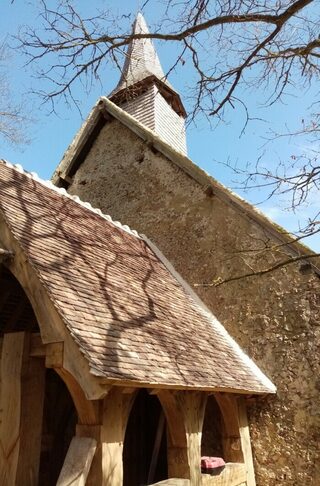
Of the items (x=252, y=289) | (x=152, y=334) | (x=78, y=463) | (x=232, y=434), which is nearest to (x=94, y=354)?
(x=78, y=463)

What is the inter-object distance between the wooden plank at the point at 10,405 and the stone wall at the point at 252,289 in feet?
8.33

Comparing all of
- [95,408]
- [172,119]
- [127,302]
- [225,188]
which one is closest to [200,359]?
[127,302]

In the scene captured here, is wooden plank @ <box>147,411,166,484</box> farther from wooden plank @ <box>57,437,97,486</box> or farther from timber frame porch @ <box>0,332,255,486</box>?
wooden plank @ <box>57,437,97,486</box>

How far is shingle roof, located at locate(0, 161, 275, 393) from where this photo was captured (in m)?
3.08

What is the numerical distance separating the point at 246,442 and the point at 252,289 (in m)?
2.08

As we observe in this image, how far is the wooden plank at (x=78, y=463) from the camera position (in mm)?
2697

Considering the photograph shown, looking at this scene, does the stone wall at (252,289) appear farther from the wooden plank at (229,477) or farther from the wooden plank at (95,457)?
the wooden plank at (95,457)

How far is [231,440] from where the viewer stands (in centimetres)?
506

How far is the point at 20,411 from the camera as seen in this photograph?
333cm

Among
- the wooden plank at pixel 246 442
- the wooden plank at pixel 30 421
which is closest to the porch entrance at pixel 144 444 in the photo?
the wooden plank at pixel 246 442

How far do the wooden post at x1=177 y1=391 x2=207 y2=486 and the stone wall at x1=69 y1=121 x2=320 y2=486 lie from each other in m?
1.62

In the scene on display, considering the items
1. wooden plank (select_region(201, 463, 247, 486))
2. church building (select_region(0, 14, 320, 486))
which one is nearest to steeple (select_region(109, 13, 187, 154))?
church building (select_region(0, 14, 320, 486))

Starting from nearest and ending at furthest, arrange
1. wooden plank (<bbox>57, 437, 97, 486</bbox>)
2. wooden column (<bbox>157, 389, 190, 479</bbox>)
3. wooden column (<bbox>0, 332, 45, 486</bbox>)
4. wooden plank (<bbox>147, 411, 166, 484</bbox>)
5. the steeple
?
wooden plank (<bbox>57, 437, 97, 486</bbox>), wooden column (<bbox>0, 332, 45, 486</bbox>), wooden column (<bbox>157, 389, 190, 479</bbox>), wooden plank (<bbox>147, 411, 166, 484</bbox>), the steeple

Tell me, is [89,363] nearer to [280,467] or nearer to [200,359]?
[200,359]
